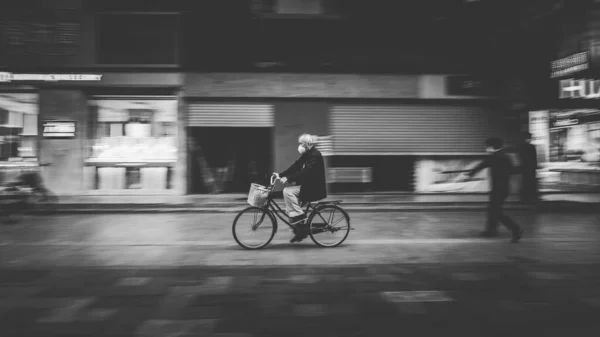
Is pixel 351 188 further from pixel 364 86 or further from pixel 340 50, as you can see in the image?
pixel 340 50

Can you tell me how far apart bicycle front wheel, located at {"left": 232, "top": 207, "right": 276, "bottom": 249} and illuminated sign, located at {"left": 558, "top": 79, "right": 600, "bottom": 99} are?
1076 centimetres

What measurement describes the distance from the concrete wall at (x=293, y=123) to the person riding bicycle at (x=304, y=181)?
6275mm

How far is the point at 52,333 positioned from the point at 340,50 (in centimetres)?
1151

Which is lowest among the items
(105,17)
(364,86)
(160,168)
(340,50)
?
(160,168)

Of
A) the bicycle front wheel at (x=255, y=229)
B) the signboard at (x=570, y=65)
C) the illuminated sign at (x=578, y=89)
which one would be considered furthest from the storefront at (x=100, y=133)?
the illuminated sign at (x=578, y=89)

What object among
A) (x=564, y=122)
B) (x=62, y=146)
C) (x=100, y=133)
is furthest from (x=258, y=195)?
(x=564, y=122)

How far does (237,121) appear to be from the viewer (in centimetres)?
1391

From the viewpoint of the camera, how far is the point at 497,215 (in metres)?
8.38

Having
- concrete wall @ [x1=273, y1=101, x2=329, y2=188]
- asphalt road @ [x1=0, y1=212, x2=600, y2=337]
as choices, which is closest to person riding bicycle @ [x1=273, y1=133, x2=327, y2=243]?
asphalt road @ [x1=0, y1=212, x2=600, y2=337]

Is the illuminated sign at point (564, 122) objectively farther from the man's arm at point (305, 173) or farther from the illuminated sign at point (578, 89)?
the man's arm at point (305, 173)

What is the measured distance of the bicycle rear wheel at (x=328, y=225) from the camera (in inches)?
303

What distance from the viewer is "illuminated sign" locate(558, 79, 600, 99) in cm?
1364

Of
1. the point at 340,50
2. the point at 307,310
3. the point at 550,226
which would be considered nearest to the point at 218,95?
the point at 340,50

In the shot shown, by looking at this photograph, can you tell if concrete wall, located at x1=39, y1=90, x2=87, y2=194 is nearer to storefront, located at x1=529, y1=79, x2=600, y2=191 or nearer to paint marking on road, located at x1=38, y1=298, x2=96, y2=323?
paint marking on road, located at x1=38, y1=298, x2=96, y2=323
